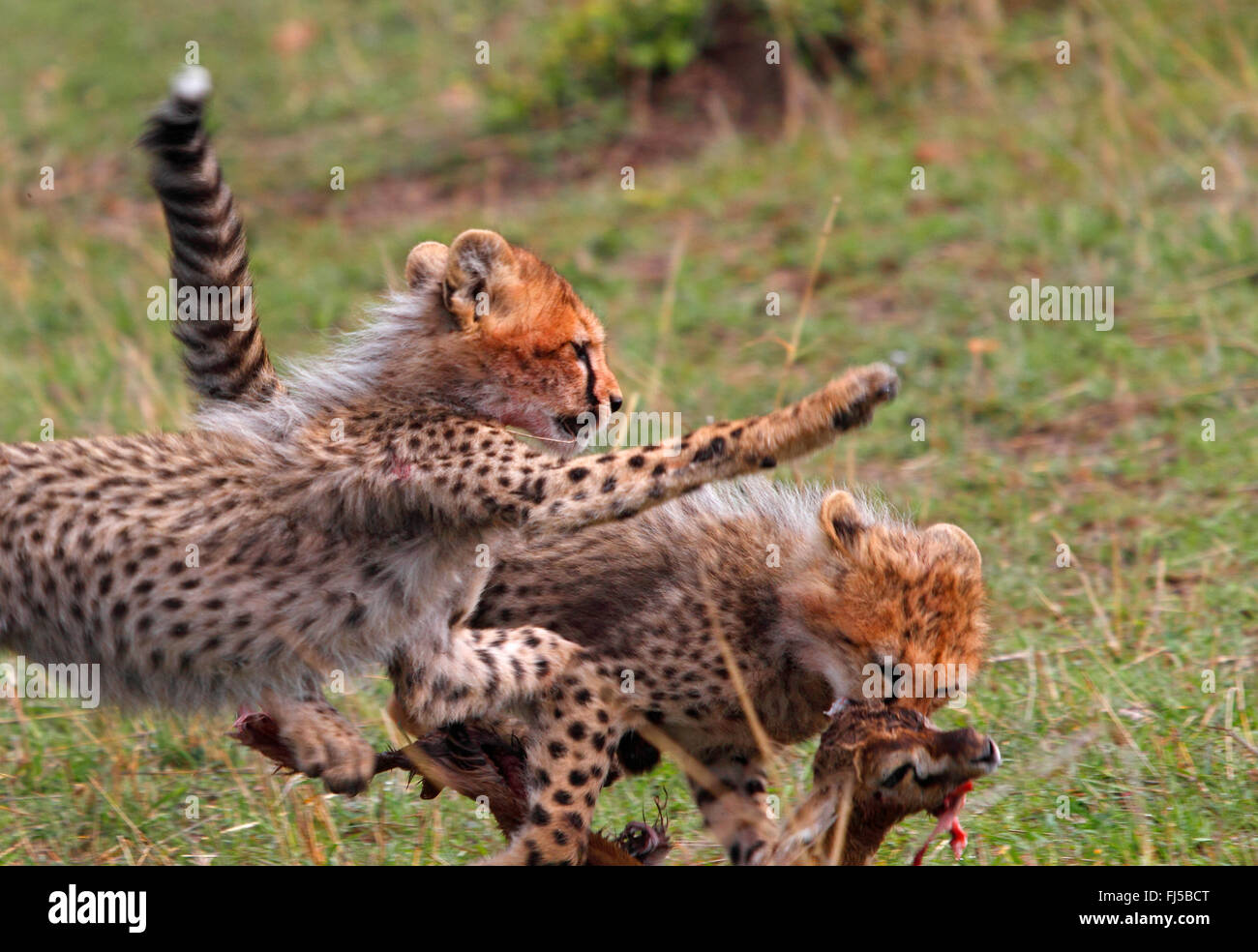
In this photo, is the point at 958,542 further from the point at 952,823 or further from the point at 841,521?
the point at 952,823

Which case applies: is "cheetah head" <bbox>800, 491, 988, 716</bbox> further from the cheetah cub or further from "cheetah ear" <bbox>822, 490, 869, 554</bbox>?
the cheetah cub

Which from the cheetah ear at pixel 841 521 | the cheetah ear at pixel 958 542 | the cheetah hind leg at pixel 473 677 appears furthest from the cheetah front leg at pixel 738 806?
the cheetah ear at pixel 958 542

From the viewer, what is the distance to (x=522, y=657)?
3971 millimetres

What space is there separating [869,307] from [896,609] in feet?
12.5

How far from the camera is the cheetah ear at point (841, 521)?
411cm

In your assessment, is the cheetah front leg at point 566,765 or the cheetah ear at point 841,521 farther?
the cheetah ear at point 841,521

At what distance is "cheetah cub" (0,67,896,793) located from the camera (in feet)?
12.6

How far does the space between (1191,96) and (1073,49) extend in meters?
1.08

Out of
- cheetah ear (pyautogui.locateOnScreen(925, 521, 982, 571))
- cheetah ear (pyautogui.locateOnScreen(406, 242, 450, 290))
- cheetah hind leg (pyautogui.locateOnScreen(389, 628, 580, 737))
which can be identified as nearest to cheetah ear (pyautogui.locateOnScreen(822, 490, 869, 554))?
cheetah ear (pyautogui.locateOnScreen(925, 521, 982, 571))

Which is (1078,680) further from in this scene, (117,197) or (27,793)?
(117,197)

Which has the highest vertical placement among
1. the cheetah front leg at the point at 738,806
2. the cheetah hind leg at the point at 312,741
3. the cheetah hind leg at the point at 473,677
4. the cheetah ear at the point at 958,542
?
the cheetah ear at the point at 958,542

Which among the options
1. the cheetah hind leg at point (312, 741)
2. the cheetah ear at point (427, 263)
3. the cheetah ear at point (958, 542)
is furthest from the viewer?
the cheetah ear at point (427, 263)

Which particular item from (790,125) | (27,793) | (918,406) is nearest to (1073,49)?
(790,125)

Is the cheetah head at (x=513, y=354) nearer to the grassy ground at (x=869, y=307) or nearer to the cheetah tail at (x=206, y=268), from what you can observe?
the cheetah tail at (x=206, y=268)
